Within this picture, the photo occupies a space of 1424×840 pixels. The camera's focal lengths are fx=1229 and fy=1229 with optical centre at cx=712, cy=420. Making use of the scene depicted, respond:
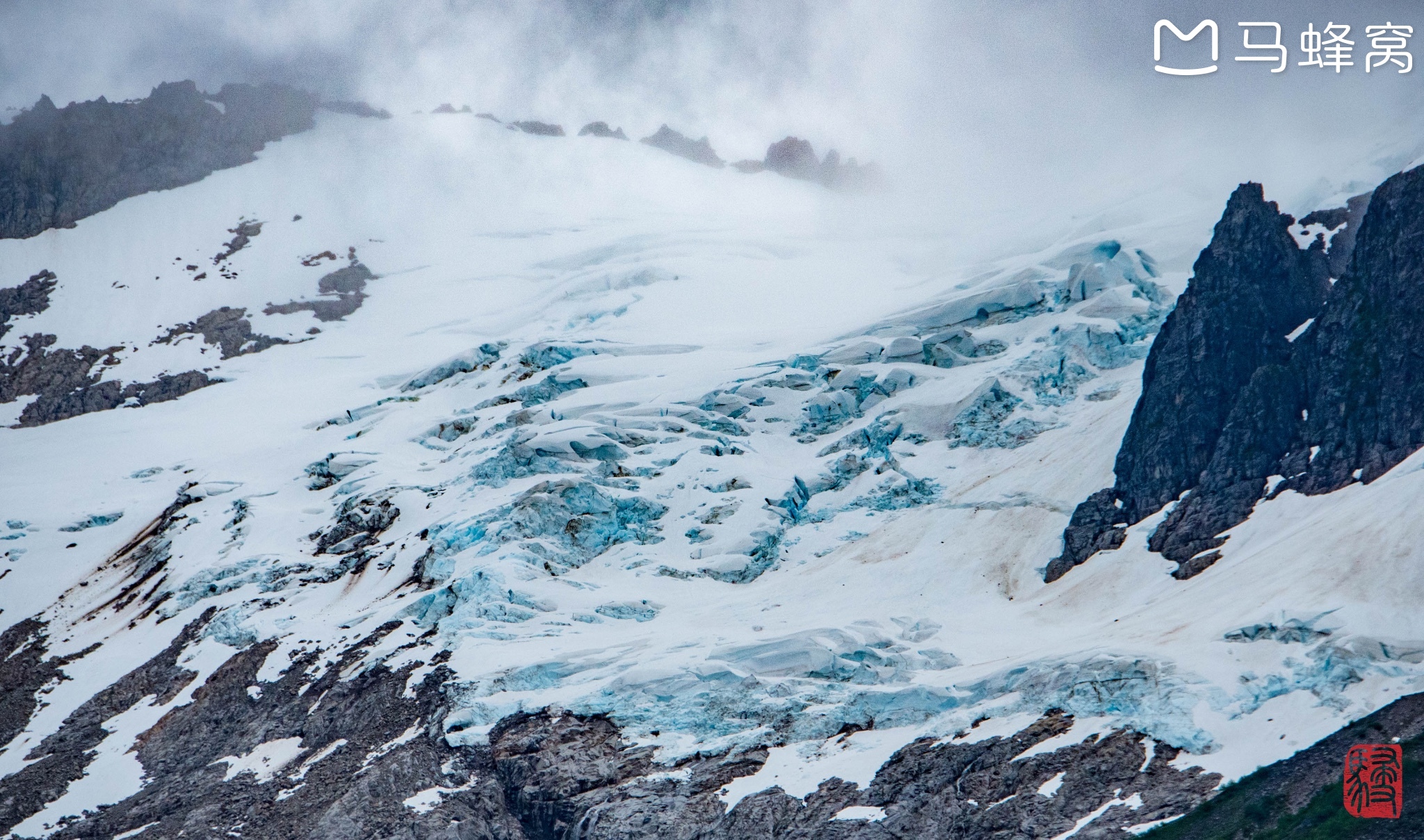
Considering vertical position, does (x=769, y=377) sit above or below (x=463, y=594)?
above

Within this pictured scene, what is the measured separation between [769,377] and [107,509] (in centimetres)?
6537

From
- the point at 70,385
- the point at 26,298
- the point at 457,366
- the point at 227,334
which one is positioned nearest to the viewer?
the point at 457,366

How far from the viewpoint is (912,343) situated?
119562mm

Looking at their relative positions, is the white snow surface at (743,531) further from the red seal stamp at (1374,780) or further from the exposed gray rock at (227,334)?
the exposed gray rock at (227,334)

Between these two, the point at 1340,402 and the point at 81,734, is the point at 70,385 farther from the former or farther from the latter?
the point at 1340,402

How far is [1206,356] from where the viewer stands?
306 ft

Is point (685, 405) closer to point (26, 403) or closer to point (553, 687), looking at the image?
point (553, 687)

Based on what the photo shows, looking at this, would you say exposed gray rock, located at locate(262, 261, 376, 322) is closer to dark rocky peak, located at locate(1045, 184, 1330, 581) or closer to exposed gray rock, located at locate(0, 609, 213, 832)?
exposed gray rock, located at locate(0, 609, 213, 832)

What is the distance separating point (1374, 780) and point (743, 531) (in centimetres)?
5206

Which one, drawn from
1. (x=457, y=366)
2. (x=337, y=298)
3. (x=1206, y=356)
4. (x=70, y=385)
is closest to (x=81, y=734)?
(x=457, y=366)

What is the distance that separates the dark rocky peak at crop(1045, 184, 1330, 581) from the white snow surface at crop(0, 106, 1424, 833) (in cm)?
274

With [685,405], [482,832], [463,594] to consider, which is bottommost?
[482,832]

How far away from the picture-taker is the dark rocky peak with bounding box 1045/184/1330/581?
89188 millimetres

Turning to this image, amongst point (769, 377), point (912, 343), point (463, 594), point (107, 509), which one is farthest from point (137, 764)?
point (912, 343)
